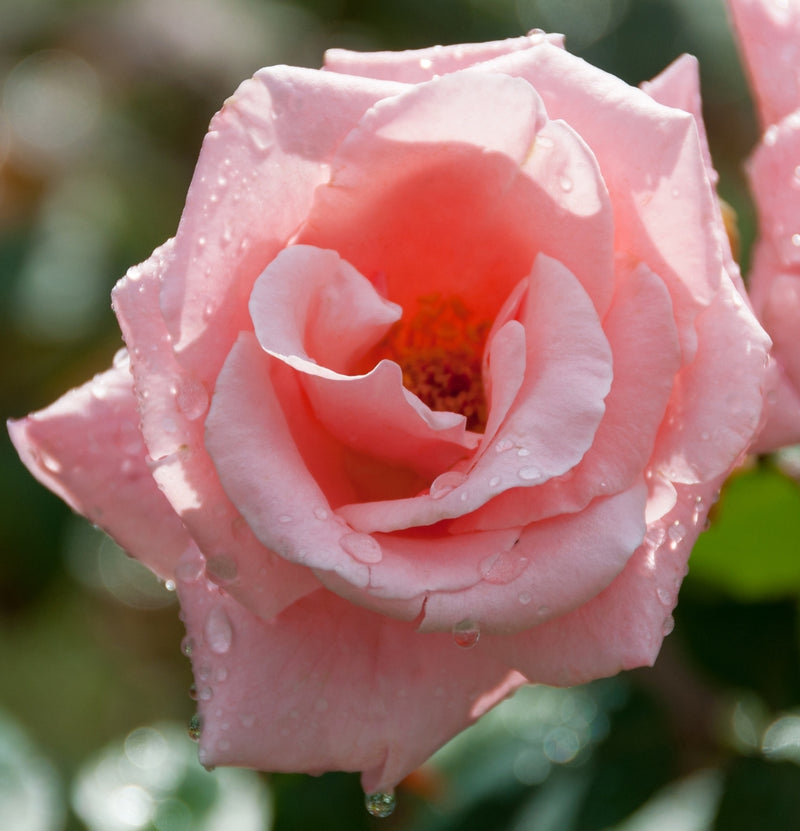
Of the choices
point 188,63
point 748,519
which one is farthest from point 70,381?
point 748,519

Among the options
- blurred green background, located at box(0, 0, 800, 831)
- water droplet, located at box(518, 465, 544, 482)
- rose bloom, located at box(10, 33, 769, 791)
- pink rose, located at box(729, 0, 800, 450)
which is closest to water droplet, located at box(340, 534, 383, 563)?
rose bloom, located at box(10, 33, 769, 791)

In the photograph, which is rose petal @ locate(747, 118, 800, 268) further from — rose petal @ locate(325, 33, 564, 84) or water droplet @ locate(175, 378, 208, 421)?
water droplet @ locate(175, 378, 208, 421)

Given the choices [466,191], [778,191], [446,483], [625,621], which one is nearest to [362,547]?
[446,483]

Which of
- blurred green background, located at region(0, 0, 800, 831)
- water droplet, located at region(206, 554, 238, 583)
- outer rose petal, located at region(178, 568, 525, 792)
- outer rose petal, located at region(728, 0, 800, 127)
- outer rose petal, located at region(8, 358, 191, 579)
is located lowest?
blurred green background, located at region(0, 0, 800, 831)

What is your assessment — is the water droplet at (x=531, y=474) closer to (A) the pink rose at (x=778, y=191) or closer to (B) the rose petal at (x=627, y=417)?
(B) the rose petal at (x=627, y=417)

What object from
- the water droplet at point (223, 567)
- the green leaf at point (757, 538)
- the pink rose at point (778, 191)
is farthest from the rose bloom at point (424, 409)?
the green leaf at point (757, 538)

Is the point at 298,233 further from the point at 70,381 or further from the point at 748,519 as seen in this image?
the point at 70,381
